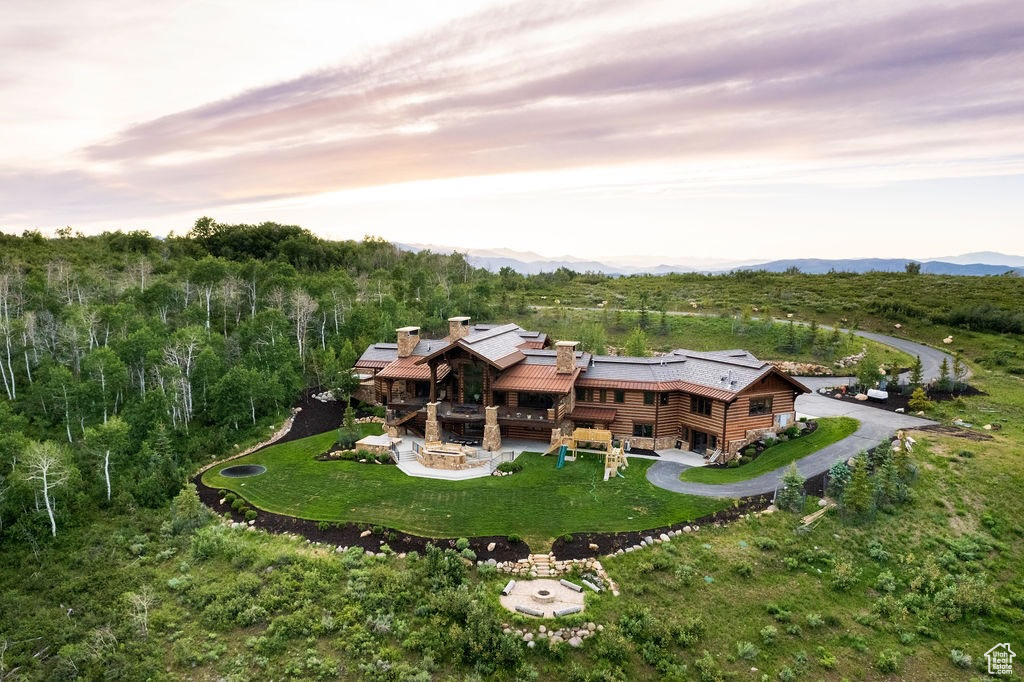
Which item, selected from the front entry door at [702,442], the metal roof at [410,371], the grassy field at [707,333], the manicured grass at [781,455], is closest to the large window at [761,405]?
the manicured grass at [781,455]

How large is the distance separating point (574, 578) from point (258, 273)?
48000mm

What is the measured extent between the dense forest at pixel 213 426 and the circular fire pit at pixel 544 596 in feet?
7.10

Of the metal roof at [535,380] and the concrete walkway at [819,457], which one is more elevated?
the metal roof at [535,380]

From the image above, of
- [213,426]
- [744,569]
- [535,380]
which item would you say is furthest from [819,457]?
[213,426]

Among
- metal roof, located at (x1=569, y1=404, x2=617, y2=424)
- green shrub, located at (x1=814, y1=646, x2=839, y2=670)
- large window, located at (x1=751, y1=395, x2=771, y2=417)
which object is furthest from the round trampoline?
large window, located at (x1=751, y1=395, x2=771, y2=417)

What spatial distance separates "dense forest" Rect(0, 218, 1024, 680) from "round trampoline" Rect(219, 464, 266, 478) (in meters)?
2.53

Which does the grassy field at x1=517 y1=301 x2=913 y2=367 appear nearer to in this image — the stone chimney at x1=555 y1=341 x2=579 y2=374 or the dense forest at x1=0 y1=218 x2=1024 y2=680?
the dense forest at x1=0 y1=218 x2=1024 y2=680

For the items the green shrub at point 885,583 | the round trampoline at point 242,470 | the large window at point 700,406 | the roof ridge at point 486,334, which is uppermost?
the roof ridge at point 486,334

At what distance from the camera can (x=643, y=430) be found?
110 feet

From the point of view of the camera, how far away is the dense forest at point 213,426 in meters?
17.8

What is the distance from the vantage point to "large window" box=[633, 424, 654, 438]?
3334cm

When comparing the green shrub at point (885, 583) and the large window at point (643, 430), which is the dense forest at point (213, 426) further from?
the large window at point (643, 430)

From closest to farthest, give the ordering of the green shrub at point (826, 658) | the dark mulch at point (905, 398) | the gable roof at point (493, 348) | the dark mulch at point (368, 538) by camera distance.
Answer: the green shrub at point (826, 658) < the dark mulch at point (368, 538) < the gable roof at point (493, 348) < the dark mulch at point (905, 398)

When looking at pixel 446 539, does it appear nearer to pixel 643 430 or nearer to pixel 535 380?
pixel 535 380
